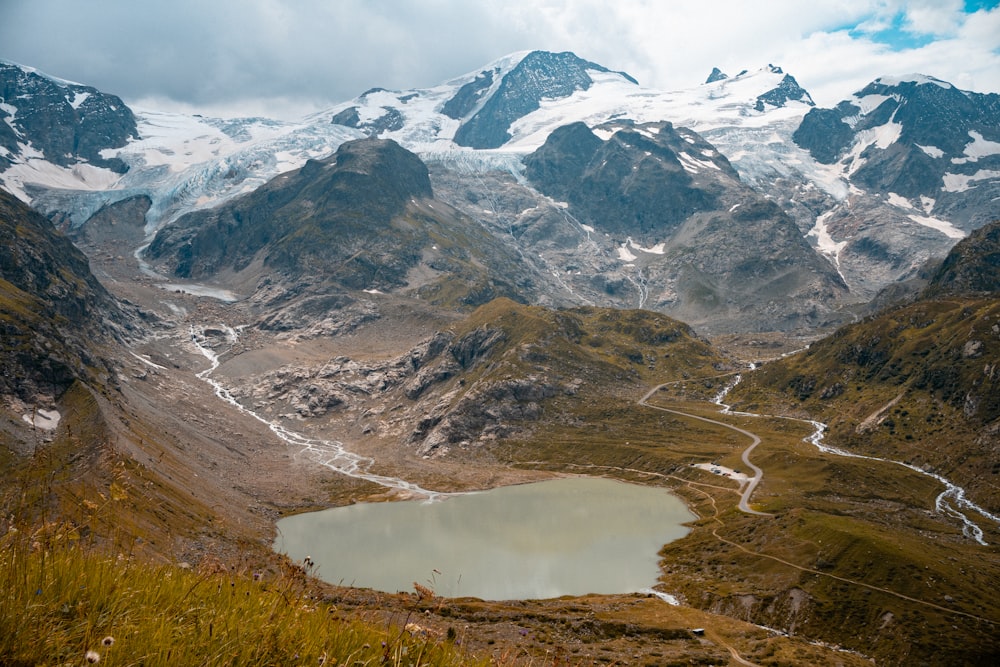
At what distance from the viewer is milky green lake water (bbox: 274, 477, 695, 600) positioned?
8844cm

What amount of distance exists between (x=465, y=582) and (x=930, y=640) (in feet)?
175

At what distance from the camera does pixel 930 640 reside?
66750mm

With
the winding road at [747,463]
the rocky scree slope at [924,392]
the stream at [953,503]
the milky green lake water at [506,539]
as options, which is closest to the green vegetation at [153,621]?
the milky green lake water at [506,539]

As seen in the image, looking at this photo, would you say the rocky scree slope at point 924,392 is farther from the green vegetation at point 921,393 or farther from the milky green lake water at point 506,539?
the milky green lake water at point 506,539

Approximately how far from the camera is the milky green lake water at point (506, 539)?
88.4 metres

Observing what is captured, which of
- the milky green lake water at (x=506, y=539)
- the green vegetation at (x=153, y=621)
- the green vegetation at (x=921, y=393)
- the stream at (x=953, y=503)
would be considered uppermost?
the green vegetation at (x=921, y=393)

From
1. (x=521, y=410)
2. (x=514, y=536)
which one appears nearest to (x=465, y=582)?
(x=514, y=536)

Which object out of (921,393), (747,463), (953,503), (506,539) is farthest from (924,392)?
(506,539)

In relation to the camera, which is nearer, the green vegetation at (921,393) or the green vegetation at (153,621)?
the green vegetation at (153,621)

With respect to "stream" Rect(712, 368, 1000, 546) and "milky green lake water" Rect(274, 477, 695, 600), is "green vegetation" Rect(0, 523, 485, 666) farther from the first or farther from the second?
"stream" Rect(712, 368, 1000, 546)

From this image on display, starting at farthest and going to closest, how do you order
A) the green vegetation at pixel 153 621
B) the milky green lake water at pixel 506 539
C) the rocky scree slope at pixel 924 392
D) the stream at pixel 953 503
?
the rocky scree slope at pixel 924 392
the stream at pixel 953 503
the milky green lake water at pixel 506 539
the green vegetation at pixel 153 621

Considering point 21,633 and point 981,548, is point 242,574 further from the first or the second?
point 981,548

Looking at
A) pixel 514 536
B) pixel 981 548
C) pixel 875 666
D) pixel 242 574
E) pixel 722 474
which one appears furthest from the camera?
pixel 722 474

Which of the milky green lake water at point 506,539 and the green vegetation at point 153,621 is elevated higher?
the milky green lake water at point 506,539
